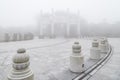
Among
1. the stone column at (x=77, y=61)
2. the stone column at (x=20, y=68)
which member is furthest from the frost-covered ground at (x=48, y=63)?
the stone column at (x=20, y=68)

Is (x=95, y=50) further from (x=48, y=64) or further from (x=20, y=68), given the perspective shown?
(x=20, y=68)

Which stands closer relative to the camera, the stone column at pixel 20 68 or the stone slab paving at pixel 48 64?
the stone column at pixel 20 68

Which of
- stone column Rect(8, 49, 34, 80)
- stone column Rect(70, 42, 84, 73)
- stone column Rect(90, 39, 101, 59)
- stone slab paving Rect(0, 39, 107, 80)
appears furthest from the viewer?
stone column Rect(90, 39, 101, 59)

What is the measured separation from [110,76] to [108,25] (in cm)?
3373

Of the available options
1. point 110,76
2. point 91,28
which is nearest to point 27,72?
point 110,76

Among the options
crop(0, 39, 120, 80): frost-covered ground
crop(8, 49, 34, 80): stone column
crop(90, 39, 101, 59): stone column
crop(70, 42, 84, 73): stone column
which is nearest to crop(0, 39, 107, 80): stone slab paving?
crop(0, 39, 120, 80): frost-covered ground

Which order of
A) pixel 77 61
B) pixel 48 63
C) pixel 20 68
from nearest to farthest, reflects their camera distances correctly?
pixel 20 68, pixel 77 61, pixel 48 63

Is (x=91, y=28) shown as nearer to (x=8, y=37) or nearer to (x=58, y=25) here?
(x=58, y=25)

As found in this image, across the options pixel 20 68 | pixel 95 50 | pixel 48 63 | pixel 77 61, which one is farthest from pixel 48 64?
pixel 20 68

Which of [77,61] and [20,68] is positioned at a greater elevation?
[20,68]

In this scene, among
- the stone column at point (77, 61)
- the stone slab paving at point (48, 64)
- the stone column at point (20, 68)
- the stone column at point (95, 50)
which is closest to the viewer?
the stone column at point (20, 68)

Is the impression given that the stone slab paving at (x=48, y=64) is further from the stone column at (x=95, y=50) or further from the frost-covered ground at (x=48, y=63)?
the stone column at (x=95, y=50)

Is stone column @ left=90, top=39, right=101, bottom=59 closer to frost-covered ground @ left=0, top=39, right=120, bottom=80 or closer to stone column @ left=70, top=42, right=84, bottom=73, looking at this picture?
frost-covered ground @ left=0, top=39, right=120, bottom=80

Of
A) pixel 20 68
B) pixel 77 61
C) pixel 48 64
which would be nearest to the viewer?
pixel 20 68
